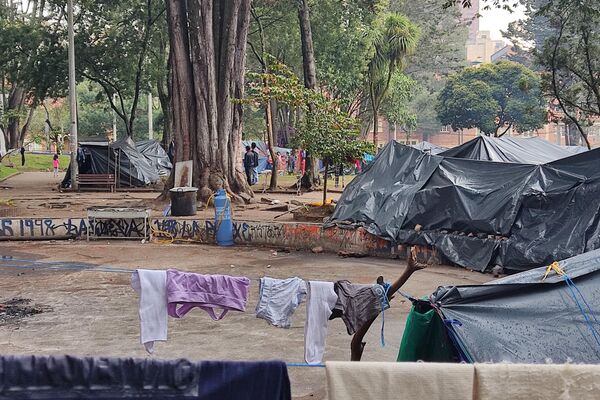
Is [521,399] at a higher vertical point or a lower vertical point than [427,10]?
lower

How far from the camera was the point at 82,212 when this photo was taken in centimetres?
2056

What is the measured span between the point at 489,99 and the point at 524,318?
2055 inches

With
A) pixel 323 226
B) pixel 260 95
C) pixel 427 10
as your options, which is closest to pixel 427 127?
pixel 427 10

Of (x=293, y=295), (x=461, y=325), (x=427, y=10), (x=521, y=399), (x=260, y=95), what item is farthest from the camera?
(x=427, y=10)

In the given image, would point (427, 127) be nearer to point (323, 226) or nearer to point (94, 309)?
point (323, 226)

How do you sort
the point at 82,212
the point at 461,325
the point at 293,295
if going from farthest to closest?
1. the point at 82,212
2. the point at 293,295
3. the point at 461,325

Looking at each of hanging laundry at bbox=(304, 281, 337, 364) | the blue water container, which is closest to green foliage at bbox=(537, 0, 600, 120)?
the blue water container

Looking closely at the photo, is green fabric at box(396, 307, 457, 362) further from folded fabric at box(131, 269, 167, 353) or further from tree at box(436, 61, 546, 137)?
tree at box(436, 61, 546, 137)

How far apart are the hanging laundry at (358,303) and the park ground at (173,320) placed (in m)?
1.39

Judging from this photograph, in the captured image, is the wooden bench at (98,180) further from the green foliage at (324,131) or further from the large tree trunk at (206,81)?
the green foliage at (324,131)

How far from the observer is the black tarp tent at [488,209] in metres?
13.0

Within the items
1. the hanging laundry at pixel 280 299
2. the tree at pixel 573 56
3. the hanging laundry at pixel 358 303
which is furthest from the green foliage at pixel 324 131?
the hanging laundry at pixel 358 303

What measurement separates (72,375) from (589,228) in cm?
1109

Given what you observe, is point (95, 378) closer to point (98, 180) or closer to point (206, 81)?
point (206, 81)
